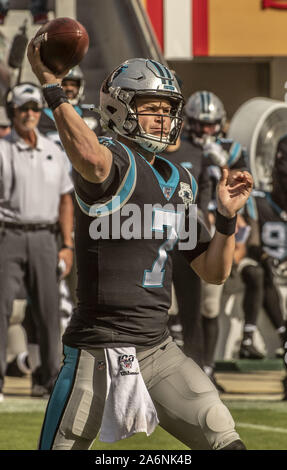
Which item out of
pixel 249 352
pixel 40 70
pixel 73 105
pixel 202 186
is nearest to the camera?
pixel 40 70

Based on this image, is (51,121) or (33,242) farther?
(51,121)

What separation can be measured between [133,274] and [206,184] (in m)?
4.45

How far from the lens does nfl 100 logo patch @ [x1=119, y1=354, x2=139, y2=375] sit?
4.61 meters

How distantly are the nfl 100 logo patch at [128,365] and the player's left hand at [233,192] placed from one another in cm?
65

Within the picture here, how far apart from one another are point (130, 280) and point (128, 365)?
321 mm

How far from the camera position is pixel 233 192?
15.7ft

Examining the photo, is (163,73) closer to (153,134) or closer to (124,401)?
(153,134)

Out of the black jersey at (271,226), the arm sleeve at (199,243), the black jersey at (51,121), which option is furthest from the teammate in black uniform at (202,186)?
the arm sleeve at (199,243)

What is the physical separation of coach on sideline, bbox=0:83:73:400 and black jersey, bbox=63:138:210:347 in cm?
414

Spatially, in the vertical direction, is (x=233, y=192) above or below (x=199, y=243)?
above

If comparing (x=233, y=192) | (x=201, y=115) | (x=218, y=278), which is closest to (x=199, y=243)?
(x=218, y=278)

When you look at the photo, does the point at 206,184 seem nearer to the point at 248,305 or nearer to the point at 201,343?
the point at 201,343

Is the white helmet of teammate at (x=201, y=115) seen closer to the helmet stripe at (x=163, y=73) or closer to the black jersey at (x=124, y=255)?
the helmet stripe at (x=163, y=73)

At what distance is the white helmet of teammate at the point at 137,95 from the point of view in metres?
4.94
